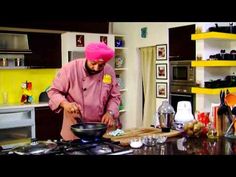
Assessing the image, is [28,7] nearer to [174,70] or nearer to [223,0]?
[223,0]

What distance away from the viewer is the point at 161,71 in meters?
5.63

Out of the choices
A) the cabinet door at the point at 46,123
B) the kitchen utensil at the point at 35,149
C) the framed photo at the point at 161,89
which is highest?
the framed photo at the point at 161,89

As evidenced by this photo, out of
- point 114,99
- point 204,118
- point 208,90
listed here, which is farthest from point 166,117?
point 208,90

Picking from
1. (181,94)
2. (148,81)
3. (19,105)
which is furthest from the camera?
(148,81)

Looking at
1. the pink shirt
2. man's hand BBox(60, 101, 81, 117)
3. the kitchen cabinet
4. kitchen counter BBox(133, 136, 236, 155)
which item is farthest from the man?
the kitchen cabinet

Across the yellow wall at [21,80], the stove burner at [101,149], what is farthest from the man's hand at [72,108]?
the yellow wall at [21,80]

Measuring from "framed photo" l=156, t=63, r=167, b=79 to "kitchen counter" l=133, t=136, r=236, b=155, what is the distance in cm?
343

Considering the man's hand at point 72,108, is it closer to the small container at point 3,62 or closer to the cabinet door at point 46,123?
the cabinet door at point 46,123

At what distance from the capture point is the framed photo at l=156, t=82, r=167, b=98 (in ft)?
18.2

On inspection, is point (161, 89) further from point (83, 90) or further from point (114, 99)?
point (83, 90)

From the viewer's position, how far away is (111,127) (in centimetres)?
236

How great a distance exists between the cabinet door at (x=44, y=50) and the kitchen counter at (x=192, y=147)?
3.40m

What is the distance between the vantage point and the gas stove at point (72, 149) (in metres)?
1.66

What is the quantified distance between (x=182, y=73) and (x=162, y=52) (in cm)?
68
